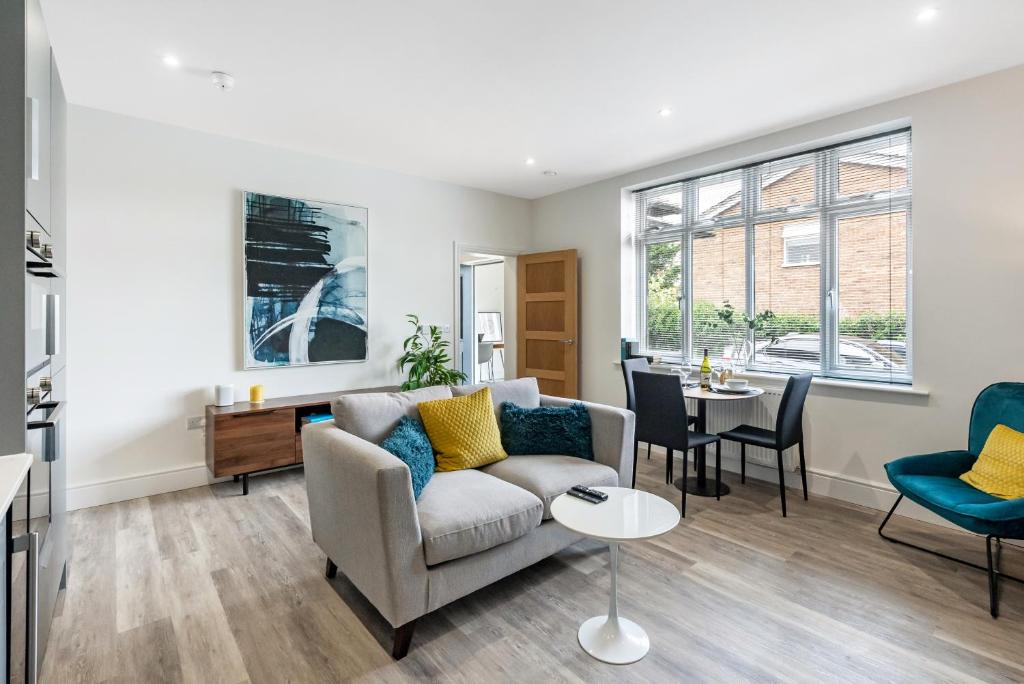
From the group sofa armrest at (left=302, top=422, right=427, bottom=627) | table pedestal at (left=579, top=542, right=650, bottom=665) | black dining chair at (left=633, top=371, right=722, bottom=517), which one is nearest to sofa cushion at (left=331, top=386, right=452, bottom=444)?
sofa armrest at (left=302, top=422, right=427, bottom=627)

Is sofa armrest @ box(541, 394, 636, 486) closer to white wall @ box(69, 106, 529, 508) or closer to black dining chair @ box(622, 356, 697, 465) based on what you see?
black dining chair @ box(622, 356, 697, 465)

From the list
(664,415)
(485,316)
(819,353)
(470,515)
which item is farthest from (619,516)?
(485,316)

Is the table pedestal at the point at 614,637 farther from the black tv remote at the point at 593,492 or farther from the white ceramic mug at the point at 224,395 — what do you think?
the white ceramic mug at the point at 224,395

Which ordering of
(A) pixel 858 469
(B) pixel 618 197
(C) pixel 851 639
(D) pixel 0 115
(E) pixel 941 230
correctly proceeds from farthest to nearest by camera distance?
(B) pixel 618 197 → (A) pixel 858 469 → (E) pixel 941 230 → (C) pixel 851 639 → (D) pixel 0 115

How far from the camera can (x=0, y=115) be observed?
1.37 m

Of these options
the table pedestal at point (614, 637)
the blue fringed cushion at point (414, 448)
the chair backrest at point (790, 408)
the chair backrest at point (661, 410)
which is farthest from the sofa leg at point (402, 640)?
the chair backrest at point (790, 408)

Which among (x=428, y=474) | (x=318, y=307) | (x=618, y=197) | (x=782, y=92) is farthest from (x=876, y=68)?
(x=318, y=307)

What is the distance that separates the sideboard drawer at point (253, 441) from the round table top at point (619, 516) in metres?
2.42

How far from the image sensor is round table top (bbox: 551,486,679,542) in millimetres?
1776

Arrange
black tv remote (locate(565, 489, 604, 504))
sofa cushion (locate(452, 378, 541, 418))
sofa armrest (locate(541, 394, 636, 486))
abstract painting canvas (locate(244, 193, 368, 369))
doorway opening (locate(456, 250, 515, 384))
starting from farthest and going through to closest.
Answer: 1. doorway opening (locate(456, 250, 515, 384))
2. abstract painting canvas (locate(244, 193, 368, 369))
3. sofa cushion (locate(452, 378, 541, 418))
4. sofa armrest (locate(541, 394, 636, 486))
5. black tv remote (locate(565, 489, 604, 504))

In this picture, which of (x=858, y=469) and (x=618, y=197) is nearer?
(x=858, y=469)

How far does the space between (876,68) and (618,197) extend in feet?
7.57

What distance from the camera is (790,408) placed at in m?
3.18

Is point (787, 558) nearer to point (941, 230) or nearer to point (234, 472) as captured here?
point (941, 230)
